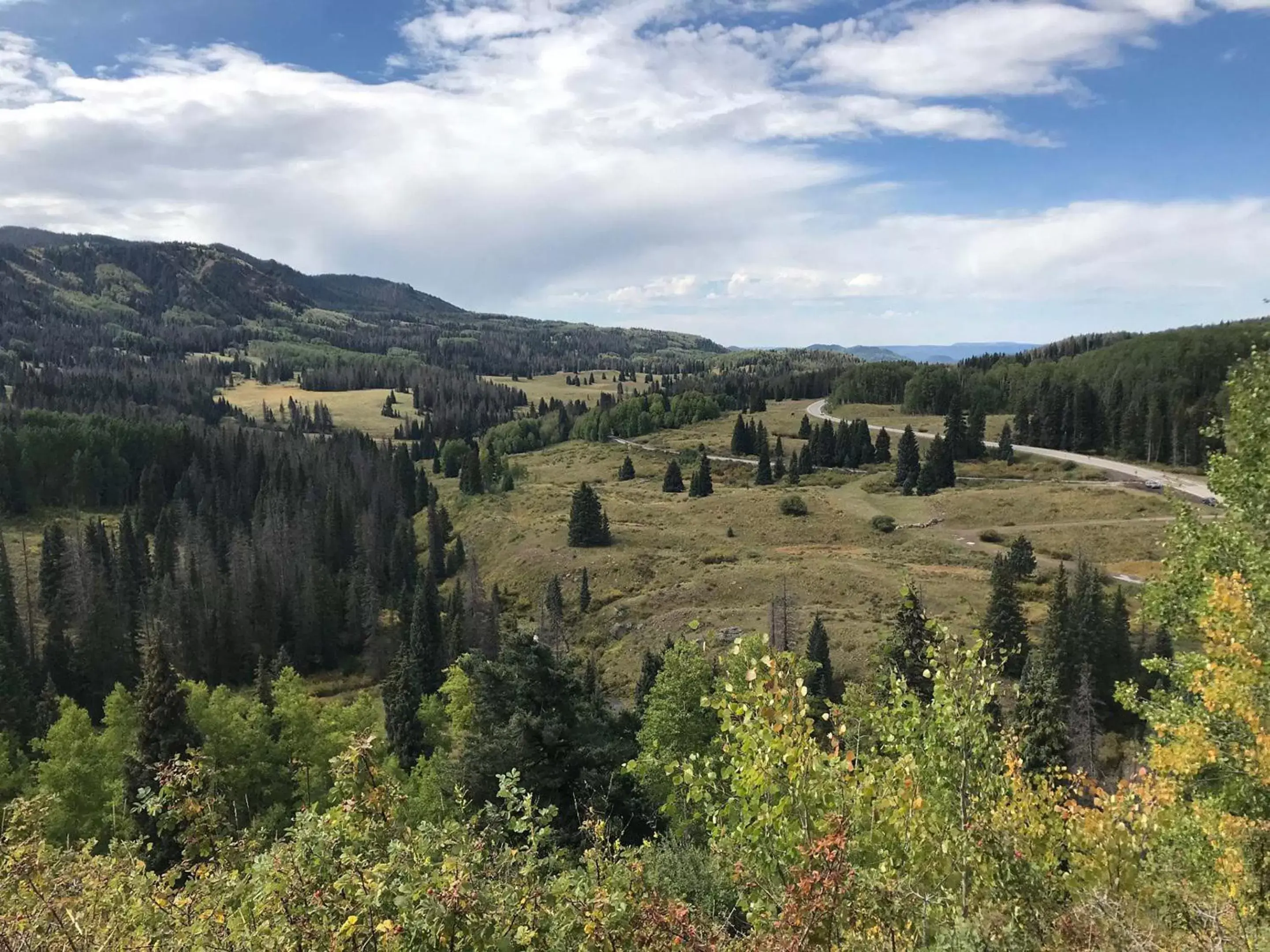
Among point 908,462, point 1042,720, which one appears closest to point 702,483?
point 908,462

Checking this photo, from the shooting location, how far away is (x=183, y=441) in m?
153

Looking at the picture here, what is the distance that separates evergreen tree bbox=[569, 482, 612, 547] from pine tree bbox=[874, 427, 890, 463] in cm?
6821

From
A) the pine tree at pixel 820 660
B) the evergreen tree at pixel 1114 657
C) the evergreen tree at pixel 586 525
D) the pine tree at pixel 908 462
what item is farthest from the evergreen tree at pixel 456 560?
the evergreen tree at pixel 1114 657

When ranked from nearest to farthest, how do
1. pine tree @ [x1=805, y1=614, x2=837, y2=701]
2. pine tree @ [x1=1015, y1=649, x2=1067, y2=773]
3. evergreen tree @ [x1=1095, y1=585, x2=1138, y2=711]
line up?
pine tree @ [x1=1015, y1=649, x2=1067, y2=773] < pine tree @ [x1=805, y1=614, x2=837, y2=701] < evergreen tree @ [x1=1095, y1=585, x2=1138, y2=711]

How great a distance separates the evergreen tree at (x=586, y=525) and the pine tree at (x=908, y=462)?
53985 mm

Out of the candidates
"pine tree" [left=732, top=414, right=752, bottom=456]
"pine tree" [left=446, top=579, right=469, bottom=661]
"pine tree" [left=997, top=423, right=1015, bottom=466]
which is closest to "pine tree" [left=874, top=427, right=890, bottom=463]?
"pine tree" [left=997, top=423, right=1015, bottom=466]

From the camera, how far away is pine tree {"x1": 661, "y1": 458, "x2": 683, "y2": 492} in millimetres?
142875

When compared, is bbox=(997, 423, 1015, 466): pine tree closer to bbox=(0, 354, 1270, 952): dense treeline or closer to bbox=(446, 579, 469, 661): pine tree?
bbox=(446, 579, 469, 661): pine tree

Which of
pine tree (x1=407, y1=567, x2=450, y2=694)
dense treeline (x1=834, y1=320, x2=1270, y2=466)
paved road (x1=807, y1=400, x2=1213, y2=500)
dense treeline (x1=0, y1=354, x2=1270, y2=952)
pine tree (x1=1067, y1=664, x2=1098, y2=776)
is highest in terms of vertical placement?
dense treeline (x1=834, y1=320, x2=1270, y2=466)

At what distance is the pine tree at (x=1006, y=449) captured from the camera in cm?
13807

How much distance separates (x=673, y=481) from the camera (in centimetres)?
14338

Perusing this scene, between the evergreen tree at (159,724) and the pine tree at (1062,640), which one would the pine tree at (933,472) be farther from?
the evergreen tree at (159,724)

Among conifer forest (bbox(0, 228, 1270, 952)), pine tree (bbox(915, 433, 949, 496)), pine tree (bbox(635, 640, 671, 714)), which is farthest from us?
pine tree (bbox(915, 433, 949, 496))

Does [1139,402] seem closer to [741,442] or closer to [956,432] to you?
[956,432]
